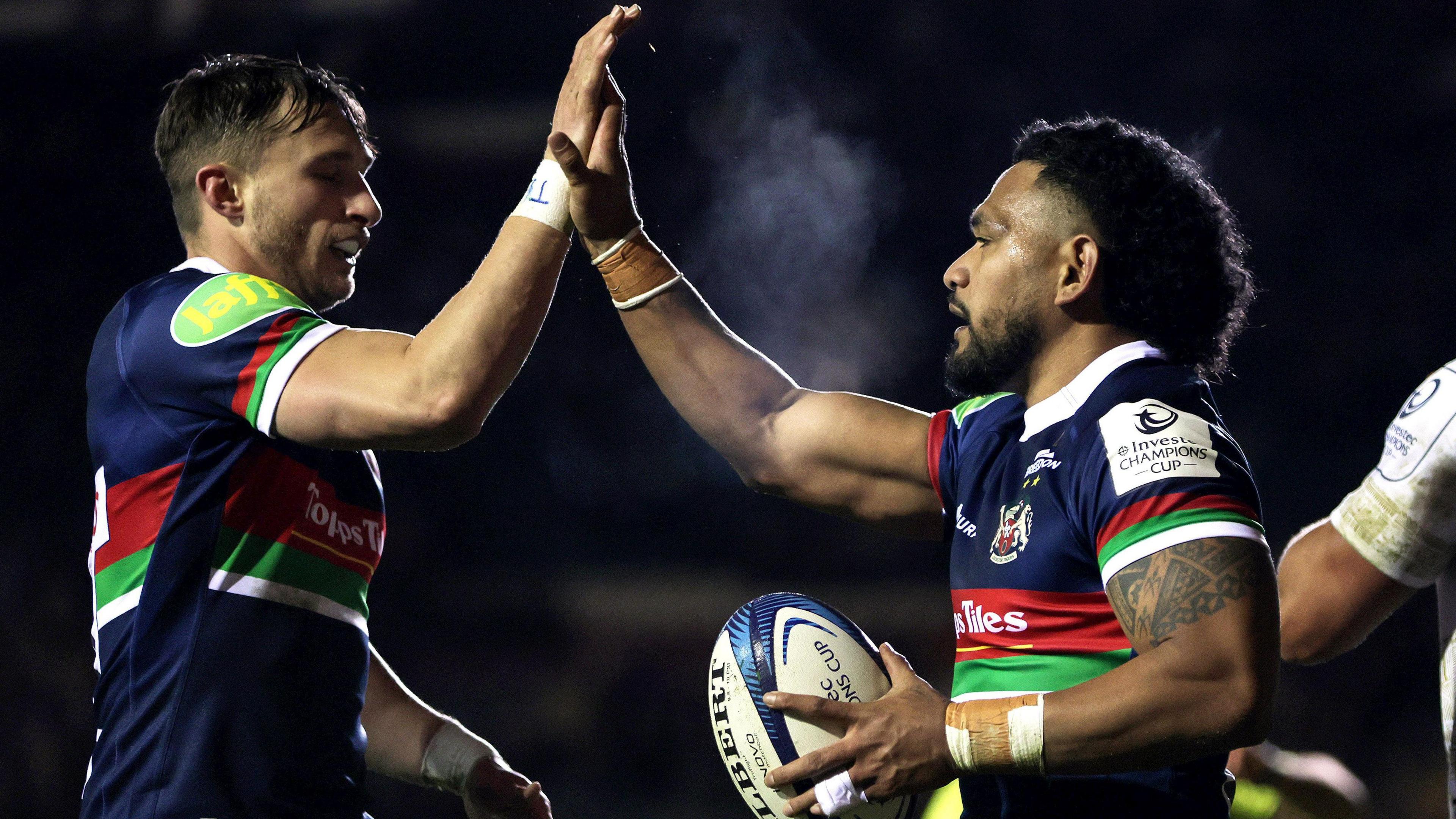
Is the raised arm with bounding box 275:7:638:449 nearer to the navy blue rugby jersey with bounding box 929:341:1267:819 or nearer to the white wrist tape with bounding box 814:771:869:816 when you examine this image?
the white wrist tape with bounding box 814:771:869:816

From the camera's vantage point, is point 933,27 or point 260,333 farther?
point 933,27

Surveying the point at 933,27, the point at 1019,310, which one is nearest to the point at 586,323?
the point at 933,27

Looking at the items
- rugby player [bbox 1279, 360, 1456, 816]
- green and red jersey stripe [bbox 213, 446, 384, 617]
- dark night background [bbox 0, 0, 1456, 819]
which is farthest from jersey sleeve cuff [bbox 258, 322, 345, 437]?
dark night background [bbox 0, 0, 1456, 819]

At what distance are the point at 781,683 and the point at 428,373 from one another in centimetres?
84

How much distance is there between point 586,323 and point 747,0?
1.66 m

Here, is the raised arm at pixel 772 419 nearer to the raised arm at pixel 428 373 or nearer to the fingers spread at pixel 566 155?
the fingers spread at pixel 566 155

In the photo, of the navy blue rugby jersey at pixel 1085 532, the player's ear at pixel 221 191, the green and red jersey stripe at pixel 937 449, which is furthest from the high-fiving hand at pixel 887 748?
the player's ear at pixel 221 191

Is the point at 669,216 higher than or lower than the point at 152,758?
higher

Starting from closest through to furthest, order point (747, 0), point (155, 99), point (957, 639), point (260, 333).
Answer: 1. point (260, 333)
2. point (957, 639)
3. point (747, 0)
4. point (155, 99)

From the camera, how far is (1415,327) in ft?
17.2

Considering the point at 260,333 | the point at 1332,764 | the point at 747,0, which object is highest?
the point at 747,0

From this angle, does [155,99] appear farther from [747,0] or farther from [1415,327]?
[1415,327]

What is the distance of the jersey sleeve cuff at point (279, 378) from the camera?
1674 mm

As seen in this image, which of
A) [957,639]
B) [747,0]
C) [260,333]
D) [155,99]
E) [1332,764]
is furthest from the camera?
[155,99]
